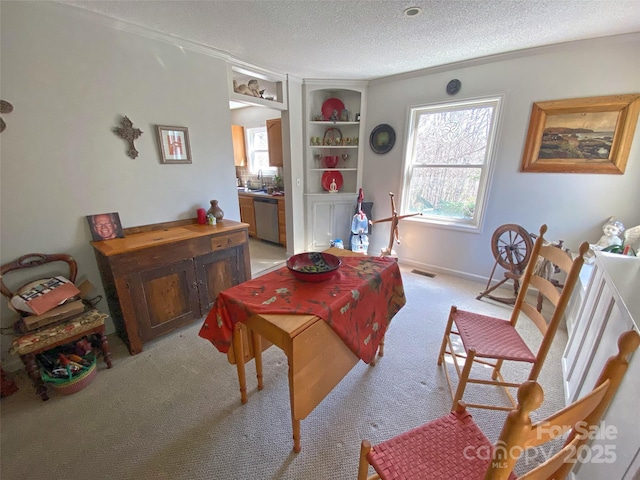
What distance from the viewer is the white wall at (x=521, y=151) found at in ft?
7.54

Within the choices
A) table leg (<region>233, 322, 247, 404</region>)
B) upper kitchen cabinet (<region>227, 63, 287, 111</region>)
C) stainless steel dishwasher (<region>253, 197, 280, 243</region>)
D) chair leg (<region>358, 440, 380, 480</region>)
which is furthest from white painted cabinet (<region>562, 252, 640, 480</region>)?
stainless steel dishwasher (<region>253, 197, 280, 243</region>)

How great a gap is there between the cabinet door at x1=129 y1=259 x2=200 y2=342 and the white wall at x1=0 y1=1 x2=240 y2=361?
0.50 meters

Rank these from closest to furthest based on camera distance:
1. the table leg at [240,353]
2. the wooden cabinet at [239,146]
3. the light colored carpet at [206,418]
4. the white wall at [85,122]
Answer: the light colored carpet at [206,418] → the table leg at [240,353] → the white wall at [85,122] → the wooden cabinet at [239,146]

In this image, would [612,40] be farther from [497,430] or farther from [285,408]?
[285,408]

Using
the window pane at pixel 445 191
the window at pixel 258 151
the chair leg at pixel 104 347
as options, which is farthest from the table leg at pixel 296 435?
the window at pixel 258 151

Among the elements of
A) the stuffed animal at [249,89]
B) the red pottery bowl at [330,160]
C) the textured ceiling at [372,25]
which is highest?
the textured ceiling at [372,25]

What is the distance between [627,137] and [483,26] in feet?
5.24

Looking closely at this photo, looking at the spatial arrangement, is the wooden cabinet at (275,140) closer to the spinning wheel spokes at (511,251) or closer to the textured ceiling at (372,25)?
the textured ceiling at (372,25)

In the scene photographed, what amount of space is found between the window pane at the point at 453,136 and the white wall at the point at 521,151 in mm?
186

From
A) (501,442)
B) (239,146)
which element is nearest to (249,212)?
(239,146)

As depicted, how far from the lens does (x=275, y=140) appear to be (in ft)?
14.4

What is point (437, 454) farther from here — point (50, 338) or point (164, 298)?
point (50, 338)

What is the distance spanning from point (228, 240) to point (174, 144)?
999 millimetres

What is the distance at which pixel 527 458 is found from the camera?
1.35m
